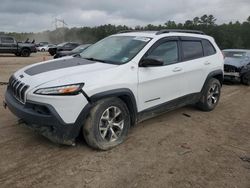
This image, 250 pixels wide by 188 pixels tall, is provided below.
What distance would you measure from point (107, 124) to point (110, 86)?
1.89 ft

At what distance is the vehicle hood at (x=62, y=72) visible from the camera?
3.92m

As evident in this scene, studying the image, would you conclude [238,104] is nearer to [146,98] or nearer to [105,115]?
[146,98]

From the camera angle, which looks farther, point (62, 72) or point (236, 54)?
point (236, 54)

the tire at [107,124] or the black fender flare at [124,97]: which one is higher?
the black fender flare at [124,97]

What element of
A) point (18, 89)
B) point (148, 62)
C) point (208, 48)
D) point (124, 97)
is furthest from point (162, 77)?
point (18, 89)

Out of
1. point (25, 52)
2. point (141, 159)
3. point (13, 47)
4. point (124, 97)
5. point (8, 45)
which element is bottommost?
point (141, 159)

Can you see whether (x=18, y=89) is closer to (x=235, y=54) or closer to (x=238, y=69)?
(x=238, y=69)

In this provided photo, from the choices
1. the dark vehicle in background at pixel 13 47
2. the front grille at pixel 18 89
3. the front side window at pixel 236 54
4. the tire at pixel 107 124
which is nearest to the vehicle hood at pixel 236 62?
the front side window at pixel 236 54

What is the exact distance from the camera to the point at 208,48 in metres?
6.48

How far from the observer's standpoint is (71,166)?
3.74 metres

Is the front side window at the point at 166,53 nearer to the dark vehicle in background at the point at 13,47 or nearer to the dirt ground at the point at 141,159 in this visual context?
the dirt ground at the point at 141,159

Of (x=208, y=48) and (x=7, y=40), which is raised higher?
(x=7, y=40)

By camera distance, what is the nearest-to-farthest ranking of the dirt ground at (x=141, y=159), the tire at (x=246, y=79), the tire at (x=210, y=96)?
the dirt ground at (x=141, y=159)
the tire at (x=210, y=96)
the tire at (x=246, y=79)

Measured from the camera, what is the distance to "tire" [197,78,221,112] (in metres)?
6.37
